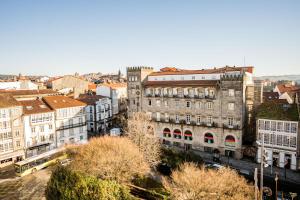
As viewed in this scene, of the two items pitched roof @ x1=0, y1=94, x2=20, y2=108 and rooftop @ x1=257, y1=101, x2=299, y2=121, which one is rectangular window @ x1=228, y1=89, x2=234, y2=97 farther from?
pitched roof @ x1=0, y1=94, x2=20, y2=108

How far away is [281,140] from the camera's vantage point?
44.6m

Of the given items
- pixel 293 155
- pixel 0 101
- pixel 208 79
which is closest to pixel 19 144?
pixel 0 101

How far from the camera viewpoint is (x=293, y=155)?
4372 centimetres

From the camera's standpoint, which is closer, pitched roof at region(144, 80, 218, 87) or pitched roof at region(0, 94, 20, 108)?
pitched roof at region(0, 94, 20, 108)

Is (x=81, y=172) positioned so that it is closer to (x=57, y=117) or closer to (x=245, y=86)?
(x=57, y=117)

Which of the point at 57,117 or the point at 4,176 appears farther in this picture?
the point at 57,117

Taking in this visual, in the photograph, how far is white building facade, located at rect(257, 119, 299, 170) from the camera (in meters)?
43.4

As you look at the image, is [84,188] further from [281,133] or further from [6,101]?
[281,133]

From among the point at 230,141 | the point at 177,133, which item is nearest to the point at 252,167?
the point at 230,141

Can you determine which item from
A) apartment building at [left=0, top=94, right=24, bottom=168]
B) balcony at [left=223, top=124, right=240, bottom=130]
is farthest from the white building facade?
apartment building at [left=0, top=94, right=24, bottom=168]

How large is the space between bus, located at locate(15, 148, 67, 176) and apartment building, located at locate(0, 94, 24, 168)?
650 centimetres

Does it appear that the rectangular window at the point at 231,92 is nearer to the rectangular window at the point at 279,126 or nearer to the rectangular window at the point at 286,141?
the rectangular window at the point at 279,126

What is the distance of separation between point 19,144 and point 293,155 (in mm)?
54793

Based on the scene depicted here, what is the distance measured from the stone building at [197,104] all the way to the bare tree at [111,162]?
2484 cm
